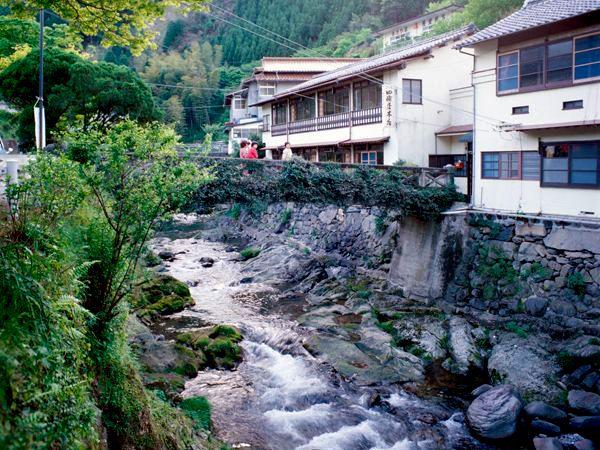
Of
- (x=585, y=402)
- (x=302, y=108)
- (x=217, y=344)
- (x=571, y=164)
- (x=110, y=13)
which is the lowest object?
(x=585, y=402)

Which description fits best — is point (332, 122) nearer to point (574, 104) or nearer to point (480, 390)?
point (574, 104)

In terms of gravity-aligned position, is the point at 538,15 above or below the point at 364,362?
above

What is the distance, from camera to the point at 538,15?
19.1 m

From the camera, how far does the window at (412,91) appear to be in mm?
26688

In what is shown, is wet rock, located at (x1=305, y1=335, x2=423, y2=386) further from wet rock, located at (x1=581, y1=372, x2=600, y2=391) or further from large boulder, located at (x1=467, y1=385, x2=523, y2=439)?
wet rock, located at (x1=581, y1=372, x2=600, y2=391)

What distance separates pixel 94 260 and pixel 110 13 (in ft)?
15.4

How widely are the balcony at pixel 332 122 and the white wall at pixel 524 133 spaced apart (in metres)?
7.45

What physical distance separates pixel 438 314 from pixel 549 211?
208 inches

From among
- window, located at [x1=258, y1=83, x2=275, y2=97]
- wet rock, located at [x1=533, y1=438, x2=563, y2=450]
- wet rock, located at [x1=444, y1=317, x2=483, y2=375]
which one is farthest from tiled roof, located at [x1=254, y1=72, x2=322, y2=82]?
wet rock, located at [x1=533, y1=438, x2=563, y2=450]

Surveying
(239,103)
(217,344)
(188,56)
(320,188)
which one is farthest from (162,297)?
(188,56)

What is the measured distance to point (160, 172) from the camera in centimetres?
936

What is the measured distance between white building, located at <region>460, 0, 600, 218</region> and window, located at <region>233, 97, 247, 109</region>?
37.4 meters

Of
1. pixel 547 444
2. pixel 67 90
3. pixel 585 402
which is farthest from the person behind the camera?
pixel 67 90

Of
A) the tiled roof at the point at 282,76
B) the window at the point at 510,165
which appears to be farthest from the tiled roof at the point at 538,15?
the tiled roof at the point at 282,76
